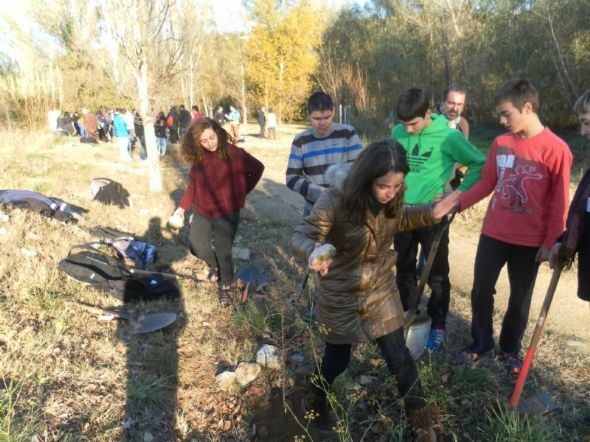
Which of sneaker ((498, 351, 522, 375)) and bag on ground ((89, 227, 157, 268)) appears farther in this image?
bag on ground ((89, 227, 157, 268))

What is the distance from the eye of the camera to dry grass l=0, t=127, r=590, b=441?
2604mm

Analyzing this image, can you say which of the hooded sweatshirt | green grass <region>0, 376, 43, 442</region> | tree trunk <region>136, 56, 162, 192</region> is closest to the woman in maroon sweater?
the hooded sweatshirt

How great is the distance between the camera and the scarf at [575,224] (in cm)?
238

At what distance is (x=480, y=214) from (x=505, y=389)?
547 cm

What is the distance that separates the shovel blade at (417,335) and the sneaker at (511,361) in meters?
0.58

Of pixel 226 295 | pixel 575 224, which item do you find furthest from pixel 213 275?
pixel 575 224

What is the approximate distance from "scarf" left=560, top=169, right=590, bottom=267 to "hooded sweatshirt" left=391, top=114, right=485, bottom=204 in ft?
2.49

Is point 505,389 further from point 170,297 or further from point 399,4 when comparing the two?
point 399,4

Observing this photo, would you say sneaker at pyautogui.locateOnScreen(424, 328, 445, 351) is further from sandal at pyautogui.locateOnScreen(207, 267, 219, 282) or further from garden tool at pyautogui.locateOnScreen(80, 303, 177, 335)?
sandal at pyautogui.locateOnScreen(207, 267, 219, 282)

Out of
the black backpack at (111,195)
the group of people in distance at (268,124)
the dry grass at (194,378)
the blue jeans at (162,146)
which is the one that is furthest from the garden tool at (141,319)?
the group of people in distance at (268,124)

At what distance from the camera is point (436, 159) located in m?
3.17

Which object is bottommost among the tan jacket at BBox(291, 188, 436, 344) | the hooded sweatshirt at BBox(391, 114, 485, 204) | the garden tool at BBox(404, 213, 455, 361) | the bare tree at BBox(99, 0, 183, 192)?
the garden tool at BBox(404, 213, 455, 361)

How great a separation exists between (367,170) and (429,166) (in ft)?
4.44

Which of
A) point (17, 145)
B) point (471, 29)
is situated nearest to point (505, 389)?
point (17, 145)
